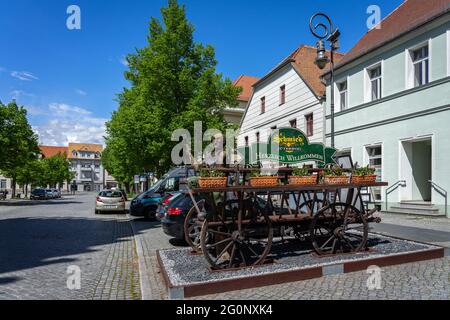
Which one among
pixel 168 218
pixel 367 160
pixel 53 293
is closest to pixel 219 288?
pixel 53 293

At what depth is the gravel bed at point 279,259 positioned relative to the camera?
19.2ft

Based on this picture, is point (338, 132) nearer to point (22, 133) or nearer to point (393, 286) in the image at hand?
point (393, 286)

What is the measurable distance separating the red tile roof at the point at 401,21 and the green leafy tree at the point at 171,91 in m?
7.26

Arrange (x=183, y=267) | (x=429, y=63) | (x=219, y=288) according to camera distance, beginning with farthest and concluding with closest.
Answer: (x=429, y=63) → (x=183, y=267) → (x=219, y=288)

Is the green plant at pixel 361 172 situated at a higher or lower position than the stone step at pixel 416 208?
higher

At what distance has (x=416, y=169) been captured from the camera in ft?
52.6

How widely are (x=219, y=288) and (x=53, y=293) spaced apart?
246cm

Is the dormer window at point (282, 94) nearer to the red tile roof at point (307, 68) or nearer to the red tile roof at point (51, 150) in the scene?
the red tile roof at point (307, 68)

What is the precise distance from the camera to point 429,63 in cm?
1449

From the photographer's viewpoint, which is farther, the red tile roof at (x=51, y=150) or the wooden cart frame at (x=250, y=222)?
the red tile roof at (x=51, y=150)

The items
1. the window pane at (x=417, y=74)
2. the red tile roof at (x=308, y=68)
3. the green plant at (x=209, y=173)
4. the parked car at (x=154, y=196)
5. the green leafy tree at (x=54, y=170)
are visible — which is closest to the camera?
the green plant at (x=209, y=173)

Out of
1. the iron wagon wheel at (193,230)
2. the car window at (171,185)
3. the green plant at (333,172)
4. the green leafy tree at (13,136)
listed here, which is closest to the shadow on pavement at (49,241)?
the iron wagon wheel at (193,230)

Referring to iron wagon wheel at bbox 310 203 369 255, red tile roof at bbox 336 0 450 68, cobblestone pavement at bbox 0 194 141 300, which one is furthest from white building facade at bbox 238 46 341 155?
iron wagon wheel at bbox 310 203 369 255

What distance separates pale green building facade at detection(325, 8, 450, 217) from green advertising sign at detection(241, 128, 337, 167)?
890cm
